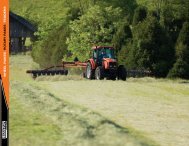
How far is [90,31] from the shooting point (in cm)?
4781

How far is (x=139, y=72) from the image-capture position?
37062 mm

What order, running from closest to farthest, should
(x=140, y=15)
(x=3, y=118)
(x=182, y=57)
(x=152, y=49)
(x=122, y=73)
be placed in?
(x=3, y=118)
(x=122, y=73)
(x=182, y=57)
(x=152, y=49)
(x=140, y=15)

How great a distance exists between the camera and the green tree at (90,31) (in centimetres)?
4638

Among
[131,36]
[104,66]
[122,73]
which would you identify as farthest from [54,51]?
[122,73]

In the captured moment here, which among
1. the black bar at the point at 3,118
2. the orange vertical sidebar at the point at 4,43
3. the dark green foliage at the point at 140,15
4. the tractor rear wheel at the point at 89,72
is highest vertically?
the dark green foliage at the point at 140,15

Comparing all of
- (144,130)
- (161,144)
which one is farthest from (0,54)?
(144,130)

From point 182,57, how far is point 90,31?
13.9 meters

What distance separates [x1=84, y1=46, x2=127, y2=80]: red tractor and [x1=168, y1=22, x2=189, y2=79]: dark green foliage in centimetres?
622

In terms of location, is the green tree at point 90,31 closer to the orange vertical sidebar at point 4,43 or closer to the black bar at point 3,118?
the orange vertical sidebar at point 4,43

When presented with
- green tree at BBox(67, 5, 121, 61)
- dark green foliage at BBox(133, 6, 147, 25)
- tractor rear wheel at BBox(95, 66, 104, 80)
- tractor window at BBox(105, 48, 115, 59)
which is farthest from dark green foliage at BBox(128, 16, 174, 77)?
green tree at BBox(67, 5, 121, 61)

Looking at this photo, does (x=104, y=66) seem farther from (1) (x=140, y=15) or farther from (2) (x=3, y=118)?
(2) (x=3, y=118)

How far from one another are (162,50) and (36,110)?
24979 millimetres

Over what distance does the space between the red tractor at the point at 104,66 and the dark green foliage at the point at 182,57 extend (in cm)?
622

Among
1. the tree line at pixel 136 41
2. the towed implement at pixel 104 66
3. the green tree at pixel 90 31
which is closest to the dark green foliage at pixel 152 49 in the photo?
the tree line at pixel 136 41
